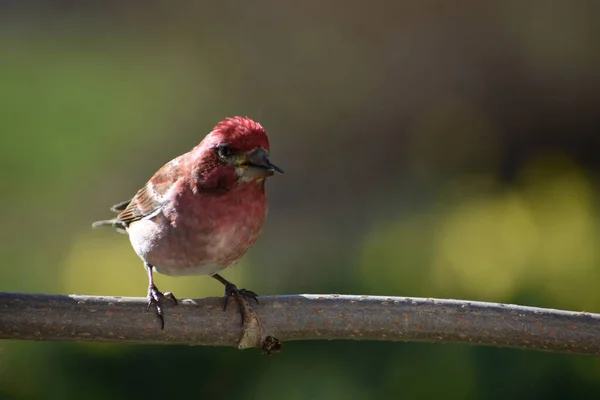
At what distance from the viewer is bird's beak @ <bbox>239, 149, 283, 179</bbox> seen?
9.66ft

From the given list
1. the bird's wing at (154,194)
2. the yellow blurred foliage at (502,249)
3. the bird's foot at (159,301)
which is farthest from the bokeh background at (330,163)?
the bird's foot at (159,301)

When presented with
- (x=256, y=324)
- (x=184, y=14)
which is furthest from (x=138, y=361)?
(x=184, y=14)

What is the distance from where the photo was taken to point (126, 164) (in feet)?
28.9

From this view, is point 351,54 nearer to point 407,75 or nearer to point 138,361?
point 407,75

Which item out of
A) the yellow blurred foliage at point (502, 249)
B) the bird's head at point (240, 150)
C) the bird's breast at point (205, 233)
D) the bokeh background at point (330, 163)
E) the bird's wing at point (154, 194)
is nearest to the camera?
the bird's head at point (240, 150)

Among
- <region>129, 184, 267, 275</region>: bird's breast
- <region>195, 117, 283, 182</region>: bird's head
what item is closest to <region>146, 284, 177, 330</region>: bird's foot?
<region>129, 184, 267, 275</region>: bird's breast

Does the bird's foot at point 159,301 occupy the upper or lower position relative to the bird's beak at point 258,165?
lower

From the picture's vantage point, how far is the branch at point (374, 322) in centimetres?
279

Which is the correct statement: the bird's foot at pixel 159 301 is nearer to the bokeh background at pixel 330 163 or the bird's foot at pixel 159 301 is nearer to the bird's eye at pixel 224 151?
the bird's eye at pixel 224 151

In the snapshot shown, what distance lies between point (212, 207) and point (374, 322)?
2.35 ft

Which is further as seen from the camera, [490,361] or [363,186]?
[363,186]

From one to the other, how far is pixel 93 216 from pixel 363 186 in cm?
230

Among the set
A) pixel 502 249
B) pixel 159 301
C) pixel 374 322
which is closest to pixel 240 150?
pixel 159 301

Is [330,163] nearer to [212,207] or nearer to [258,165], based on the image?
[212,207]
